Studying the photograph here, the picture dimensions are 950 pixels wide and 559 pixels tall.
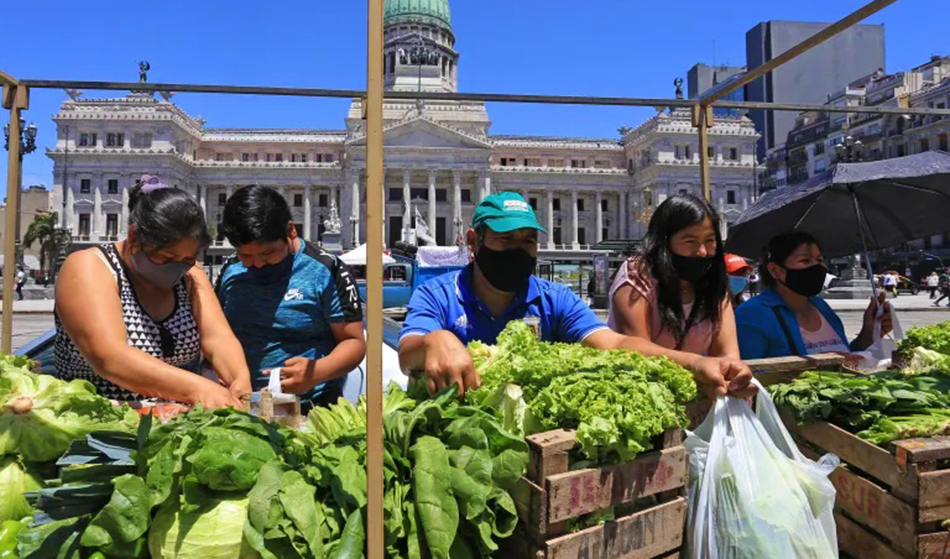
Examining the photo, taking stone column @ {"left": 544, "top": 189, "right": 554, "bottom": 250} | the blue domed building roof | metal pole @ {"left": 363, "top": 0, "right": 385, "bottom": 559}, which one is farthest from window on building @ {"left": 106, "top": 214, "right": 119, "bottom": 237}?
metal pole @ {"left": 363, "top": 0, "right": 385, "bottom": 559}

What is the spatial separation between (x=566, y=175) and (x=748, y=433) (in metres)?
70.9

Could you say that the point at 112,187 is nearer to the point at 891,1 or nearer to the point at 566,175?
the point at 566,175

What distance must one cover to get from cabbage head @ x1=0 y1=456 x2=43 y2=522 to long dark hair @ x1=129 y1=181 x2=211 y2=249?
818 millimetres

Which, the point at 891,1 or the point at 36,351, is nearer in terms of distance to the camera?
the point at 891,1

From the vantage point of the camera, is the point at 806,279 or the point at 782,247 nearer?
the point at 806,279

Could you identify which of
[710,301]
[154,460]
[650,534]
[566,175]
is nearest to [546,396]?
[650,534]

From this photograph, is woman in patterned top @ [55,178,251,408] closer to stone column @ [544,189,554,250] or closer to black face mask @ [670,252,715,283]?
black face mask @ [670,252,715,283]

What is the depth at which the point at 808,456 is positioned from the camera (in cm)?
230

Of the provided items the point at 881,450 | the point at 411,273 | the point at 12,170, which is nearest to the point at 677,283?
the point at 881,450

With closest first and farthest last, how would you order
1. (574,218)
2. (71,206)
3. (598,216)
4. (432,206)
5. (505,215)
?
(505,215), (71,206), (432,206), (574,218), (598,216)


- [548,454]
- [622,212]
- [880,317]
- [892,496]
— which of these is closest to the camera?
[548,454]

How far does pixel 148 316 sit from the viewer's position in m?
2.39

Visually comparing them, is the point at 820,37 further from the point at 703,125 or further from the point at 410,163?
the point at 410,163

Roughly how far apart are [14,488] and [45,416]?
0.20m
